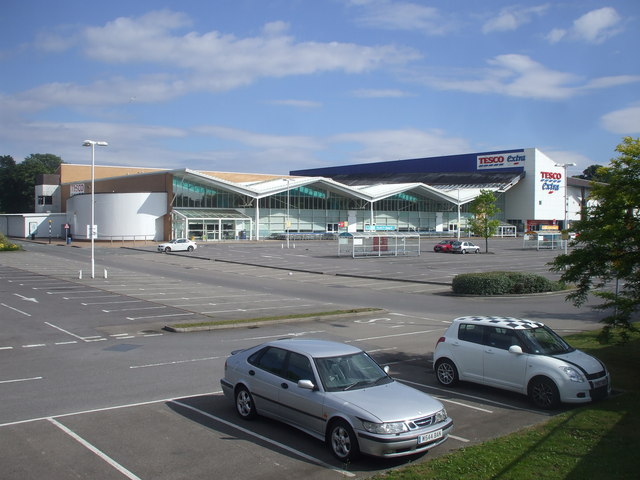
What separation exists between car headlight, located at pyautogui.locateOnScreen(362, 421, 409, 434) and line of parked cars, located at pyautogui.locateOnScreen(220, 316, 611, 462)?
0.04 feet

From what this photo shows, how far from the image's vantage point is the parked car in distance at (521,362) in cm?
995

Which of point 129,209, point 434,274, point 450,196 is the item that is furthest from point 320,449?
point 450,196

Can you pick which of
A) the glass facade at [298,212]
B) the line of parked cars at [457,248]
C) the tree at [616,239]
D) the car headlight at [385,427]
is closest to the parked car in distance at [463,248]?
the line of parked cars at [457,248]

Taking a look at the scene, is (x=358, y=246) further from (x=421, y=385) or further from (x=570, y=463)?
(x=570, y=463)

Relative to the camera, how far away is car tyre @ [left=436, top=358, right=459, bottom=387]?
11.5m

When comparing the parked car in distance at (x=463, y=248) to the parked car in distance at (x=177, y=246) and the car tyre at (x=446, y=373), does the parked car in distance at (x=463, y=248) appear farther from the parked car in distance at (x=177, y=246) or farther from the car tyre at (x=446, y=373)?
the car tyre at (x=446, y=373)

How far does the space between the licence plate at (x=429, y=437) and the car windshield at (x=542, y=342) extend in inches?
149

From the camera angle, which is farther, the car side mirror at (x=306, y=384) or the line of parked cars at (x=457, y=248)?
the line of parked cars at (x=457, y=248)

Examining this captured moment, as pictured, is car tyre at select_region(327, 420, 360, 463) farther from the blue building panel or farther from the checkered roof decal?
the blue building panel

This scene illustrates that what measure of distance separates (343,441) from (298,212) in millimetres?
81612

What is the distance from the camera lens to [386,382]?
8.48m

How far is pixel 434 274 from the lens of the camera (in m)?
38.8

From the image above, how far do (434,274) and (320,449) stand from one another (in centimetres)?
3177

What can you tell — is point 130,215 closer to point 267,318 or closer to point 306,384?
point 267,318
